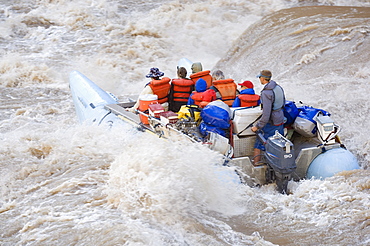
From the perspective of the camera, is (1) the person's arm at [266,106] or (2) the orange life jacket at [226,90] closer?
(1) the person's arm at [266,106]

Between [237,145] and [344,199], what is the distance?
45.5 inches

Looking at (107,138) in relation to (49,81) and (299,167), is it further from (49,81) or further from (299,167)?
(49,81)

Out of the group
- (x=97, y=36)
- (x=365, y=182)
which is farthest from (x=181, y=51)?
(x=365, y=182)

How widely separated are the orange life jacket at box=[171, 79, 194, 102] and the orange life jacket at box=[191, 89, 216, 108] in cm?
57

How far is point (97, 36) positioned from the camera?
1222cm

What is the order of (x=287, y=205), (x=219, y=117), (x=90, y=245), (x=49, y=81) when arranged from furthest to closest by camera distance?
(x=49, y=81), (x=219, y=117), (x=287, y=205), (x=90, y=245)

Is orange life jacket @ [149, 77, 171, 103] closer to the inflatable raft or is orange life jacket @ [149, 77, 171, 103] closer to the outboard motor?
the inflatable raft

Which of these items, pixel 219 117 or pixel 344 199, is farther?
pixel 219 117

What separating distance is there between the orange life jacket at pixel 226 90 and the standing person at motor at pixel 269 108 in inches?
21.9

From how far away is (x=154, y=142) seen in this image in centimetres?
452

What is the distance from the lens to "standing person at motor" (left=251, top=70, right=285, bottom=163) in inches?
165

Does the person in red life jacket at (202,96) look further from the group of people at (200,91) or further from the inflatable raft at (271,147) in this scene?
the inflatable raft at (271,147)

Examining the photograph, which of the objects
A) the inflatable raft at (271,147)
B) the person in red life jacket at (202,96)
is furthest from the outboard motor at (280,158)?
the person in red life jacket at (202,96)

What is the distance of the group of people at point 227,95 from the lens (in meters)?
4.22
